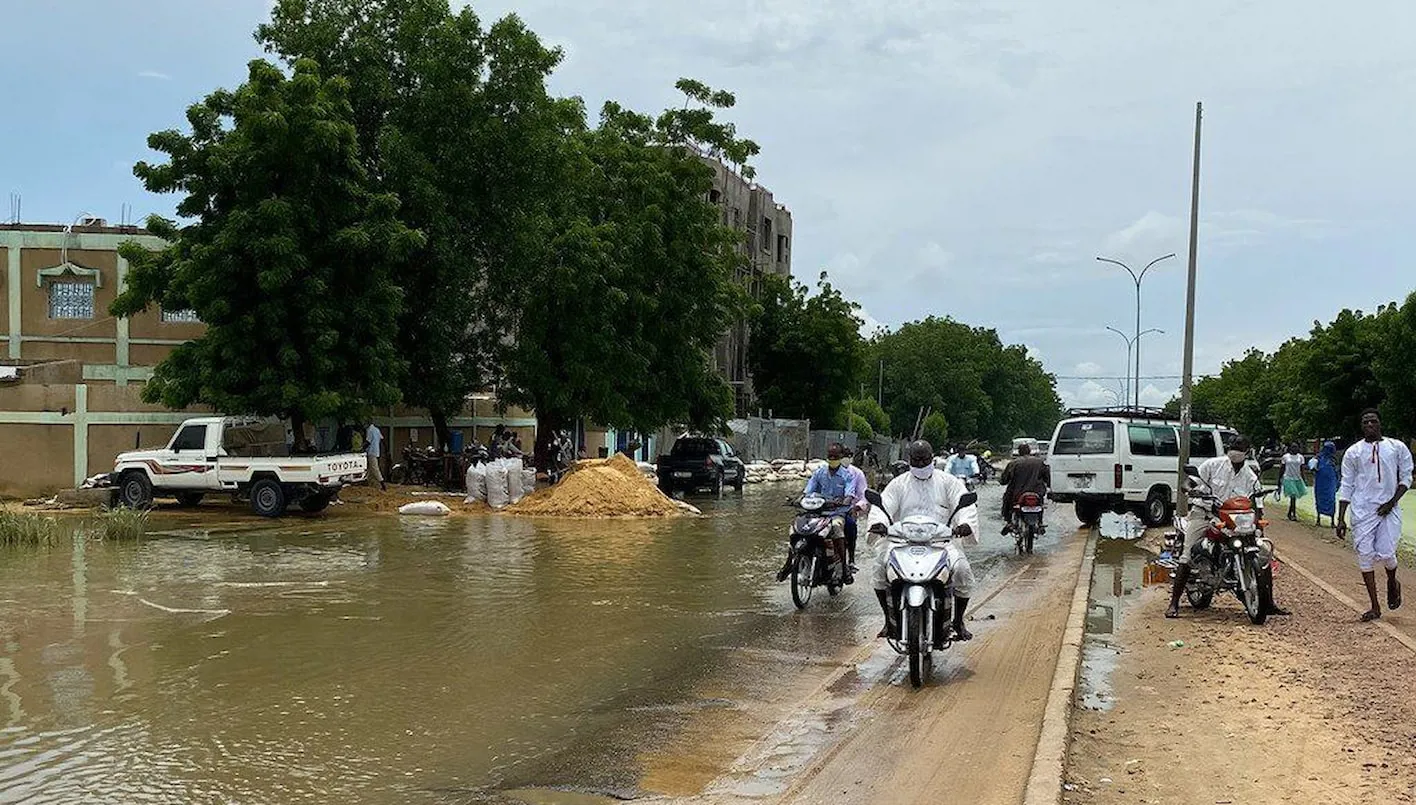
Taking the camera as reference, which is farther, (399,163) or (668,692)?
(399,163)

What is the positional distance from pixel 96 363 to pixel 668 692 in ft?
93.2

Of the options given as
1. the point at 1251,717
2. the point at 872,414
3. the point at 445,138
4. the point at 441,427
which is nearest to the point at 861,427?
the point at 872,414

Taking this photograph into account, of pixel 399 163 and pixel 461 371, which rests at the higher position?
pixel 399 163

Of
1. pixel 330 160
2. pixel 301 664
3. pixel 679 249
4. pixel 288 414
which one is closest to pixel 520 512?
pixel 288 414

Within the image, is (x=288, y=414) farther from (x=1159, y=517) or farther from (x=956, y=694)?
(x=956, y=694)

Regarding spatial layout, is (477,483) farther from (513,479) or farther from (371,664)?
(371,664)

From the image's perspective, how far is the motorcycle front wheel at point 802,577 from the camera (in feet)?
43.1

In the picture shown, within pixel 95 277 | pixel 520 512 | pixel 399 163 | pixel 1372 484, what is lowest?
pixel 520 512

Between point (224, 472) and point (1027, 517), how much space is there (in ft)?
50.8

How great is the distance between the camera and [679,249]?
121ft

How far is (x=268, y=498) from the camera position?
24.8 meters

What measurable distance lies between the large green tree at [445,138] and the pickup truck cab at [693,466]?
6926 mm

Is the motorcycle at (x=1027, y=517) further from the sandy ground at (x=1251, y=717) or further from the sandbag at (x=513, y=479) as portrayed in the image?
the sandbag at (x=513, y=479)

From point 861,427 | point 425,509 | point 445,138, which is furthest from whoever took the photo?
point 861,427
